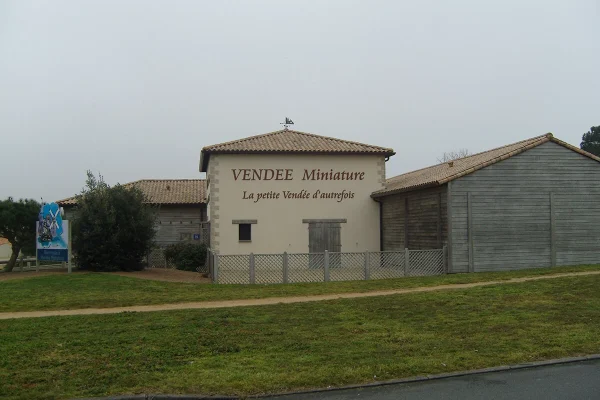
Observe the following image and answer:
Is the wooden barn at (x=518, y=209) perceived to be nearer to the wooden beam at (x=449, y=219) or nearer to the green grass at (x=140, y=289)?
the wooden beam at (x=449, y=219)

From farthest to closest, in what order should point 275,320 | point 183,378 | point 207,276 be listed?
point 207,276
point 275,320
point 183,378

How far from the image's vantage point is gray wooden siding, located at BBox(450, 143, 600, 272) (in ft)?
61.1

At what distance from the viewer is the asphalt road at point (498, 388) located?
19.9 feet

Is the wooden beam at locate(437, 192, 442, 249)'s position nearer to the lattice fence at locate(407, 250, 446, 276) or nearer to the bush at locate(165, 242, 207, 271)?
the lattice fence at locate(407, 250, 446, 276)

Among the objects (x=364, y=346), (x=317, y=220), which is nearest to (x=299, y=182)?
(x=317, y=220)

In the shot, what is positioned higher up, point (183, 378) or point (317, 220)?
point (317, 220)

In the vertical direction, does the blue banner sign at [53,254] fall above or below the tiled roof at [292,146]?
below

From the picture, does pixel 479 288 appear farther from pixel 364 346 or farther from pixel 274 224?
pixel 274 224

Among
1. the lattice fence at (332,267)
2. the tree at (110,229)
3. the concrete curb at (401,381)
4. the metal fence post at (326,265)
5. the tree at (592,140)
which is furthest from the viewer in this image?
the tree at (592,140)

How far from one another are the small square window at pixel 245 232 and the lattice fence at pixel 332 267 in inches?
183

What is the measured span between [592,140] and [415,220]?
115ft

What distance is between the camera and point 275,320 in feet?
34.3

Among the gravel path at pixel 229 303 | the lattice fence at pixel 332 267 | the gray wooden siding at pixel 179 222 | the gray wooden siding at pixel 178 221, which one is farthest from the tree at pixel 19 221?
the gravel path at pixel 229 303

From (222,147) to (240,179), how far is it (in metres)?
1.58
